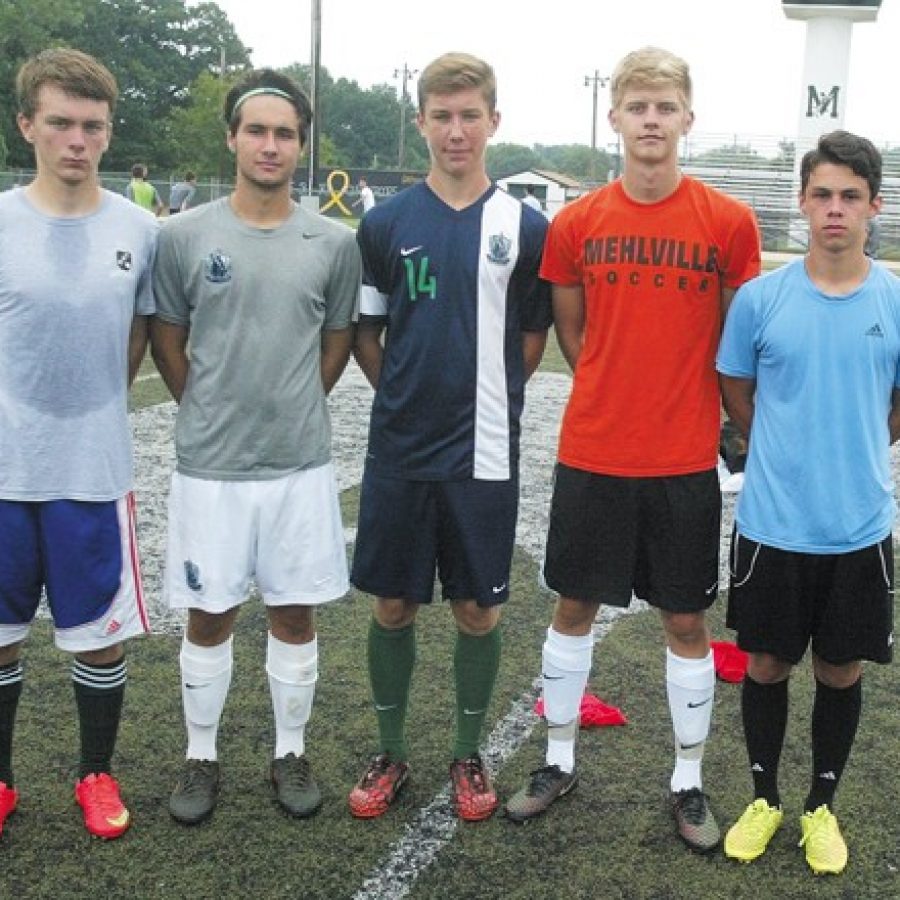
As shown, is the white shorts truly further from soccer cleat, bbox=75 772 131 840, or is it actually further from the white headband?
the white headband

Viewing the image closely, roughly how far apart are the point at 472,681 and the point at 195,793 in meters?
0.87

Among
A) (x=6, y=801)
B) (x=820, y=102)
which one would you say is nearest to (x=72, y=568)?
(x=6, y=801)

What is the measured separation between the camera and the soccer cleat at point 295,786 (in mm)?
3357

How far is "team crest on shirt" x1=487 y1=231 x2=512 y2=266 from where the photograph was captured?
3221 millimetres

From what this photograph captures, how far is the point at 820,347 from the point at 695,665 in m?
1.01

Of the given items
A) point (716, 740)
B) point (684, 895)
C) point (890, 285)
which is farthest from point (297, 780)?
point (890, 285)

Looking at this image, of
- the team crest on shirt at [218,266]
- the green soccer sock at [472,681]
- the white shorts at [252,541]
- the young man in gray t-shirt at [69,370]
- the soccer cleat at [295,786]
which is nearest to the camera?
the young man in gray t-shirt at [69,370]

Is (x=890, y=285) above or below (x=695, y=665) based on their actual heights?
above

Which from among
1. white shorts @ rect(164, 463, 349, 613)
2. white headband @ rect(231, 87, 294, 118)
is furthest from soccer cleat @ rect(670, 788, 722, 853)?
white headband @ rect(231, 87, 294, 118)

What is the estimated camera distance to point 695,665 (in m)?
3.34

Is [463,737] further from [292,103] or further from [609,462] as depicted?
[292,103]

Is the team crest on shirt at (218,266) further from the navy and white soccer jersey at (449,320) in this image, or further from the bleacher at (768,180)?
the bleacher at (768,180)

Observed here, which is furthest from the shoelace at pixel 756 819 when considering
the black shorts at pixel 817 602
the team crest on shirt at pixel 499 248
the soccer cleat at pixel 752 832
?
the team crest on shirt at pixel 499 248

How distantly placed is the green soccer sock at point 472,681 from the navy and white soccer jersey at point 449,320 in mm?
524
